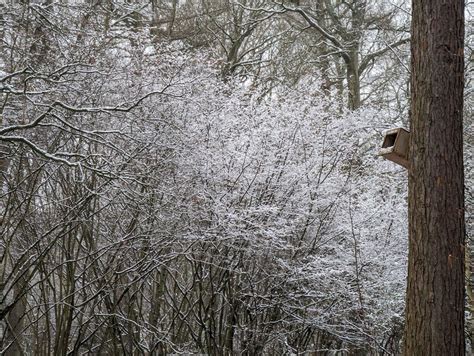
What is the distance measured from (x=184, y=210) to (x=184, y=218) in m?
0.20

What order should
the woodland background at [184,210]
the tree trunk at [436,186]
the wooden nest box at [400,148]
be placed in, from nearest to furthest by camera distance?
1. the tree trunk at [436,186]
2. the wooden nest box at [400,148]
3. the woodland background at [184,210]

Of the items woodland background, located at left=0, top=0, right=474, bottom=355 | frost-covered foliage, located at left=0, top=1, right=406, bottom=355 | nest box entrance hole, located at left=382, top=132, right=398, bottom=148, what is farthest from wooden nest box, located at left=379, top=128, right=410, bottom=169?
frost-covered foliage, located at left=0, top=1, right=406, bottom=355

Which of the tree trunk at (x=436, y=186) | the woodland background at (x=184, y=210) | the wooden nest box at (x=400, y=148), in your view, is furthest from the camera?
the woodland background at (x=184, y=210)

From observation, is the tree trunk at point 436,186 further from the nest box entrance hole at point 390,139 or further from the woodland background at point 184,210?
the woodland background at point 184,210

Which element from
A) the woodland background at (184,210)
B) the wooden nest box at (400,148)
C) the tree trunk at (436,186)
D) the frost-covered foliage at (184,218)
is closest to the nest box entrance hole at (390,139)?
the wooden nest box at (400,148)

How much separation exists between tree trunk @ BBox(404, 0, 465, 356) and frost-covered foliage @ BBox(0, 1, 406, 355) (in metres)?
3.10

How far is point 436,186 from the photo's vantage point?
12.7 feet

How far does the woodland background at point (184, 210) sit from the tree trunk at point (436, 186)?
107 inches

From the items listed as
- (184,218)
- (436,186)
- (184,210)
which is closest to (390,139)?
(436,186)

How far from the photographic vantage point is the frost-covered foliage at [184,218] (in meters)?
7.05

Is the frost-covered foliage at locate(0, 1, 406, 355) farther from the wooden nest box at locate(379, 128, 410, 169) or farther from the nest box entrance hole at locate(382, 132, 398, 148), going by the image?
the wooden nest box at locate(379, 128, 410, 169)

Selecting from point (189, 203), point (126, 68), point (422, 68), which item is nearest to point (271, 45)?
point (126, 68)

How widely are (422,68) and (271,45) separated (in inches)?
385

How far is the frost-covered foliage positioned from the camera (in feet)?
23.1
